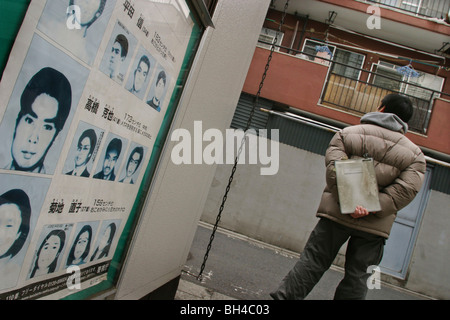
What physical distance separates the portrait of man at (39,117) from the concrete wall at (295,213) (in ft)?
23.5

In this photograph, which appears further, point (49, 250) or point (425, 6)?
point (425, 6)

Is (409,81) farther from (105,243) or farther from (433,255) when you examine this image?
(105,243)

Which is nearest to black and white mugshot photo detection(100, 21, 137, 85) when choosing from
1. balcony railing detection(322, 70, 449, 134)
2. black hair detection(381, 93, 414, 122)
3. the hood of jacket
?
the hood of jacket

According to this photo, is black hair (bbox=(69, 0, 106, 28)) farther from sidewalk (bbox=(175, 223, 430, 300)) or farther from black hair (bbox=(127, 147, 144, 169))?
sidewalk (bbox=(175, 223, 430, 300))

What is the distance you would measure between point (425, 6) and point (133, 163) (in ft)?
46.2

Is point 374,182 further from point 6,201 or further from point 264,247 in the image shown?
point 264,247

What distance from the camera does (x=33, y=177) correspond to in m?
0.86

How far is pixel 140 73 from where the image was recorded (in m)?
1.20

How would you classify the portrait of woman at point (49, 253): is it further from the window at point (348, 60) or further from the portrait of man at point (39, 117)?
the window at point (348, 60)

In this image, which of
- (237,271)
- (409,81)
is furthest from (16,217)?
(409,81)

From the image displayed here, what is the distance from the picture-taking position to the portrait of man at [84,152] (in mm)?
1006

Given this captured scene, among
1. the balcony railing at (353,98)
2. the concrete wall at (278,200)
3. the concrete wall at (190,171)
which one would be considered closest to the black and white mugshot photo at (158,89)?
the concrete wall at (190,171)

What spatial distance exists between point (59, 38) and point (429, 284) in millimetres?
9451
